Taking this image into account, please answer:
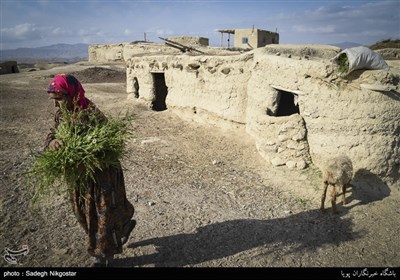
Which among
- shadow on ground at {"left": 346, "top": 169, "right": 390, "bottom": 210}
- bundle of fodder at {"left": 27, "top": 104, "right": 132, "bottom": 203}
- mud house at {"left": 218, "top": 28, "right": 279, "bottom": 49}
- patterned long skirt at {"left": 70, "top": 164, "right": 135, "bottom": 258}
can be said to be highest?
mud house at {"left": 218, "top": 28, "right": 279, "bottom": 49}

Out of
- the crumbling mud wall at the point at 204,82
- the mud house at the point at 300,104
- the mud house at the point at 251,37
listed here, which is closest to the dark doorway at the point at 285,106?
the mud house at the point at 300,104

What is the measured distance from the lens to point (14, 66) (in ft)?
69.6

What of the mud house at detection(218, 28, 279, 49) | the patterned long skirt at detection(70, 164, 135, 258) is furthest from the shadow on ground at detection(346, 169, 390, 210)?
the mud house at detection(218, 28, 279, 49)

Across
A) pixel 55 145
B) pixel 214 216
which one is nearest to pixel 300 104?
pixel 214 216

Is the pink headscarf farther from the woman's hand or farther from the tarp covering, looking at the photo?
the tarp covering

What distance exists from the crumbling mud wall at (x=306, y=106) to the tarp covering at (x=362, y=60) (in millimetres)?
166

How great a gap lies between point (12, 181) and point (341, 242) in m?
5.44

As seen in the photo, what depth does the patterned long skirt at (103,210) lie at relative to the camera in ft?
10.1

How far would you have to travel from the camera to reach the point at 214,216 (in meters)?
4.63

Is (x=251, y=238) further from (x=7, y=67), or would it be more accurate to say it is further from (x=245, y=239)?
(x=7, y=67)

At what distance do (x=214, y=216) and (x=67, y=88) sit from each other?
9.13ft

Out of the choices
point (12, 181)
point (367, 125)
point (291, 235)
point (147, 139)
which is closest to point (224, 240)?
point (291, 235)

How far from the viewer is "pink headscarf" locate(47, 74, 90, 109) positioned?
3.03 metres
